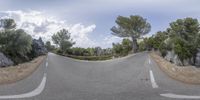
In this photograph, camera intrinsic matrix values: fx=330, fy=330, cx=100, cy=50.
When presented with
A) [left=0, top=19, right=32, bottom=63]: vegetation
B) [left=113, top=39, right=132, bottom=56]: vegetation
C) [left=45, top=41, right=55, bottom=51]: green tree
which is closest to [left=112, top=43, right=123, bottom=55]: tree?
[left=113, top=39, right=132, bottom=56]: vegetation

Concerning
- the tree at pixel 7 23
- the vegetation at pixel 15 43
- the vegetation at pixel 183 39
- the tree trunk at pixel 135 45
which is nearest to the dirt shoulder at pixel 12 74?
the vegetation at pixel 183 39

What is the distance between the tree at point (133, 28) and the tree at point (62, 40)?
97.3 ft

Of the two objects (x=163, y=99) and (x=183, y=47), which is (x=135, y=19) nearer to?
(x=183, y=47)

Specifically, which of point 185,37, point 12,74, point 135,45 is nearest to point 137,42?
point 135,45

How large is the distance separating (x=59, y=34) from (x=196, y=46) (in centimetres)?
7313

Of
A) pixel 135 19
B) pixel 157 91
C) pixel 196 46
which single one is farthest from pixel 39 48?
pixel 157 91

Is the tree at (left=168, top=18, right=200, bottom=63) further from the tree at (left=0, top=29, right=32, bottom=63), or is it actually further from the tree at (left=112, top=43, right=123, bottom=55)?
the tree at (left=0, top=29, right=32, bottom=63)

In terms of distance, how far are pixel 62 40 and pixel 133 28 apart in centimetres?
3710

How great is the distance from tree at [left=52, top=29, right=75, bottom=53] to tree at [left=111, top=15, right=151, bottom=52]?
2965 cm

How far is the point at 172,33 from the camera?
68.8m

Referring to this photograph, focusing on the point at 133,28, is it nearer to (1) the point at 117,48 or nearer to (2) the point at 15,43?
(1) the point at 117,48

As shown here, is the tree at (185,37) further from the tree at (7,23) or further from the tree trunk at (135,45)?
the tree at (7,23)

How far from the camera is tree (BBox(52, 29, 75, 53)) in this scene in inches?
4813

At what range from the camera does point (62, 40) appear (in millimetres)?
124375
